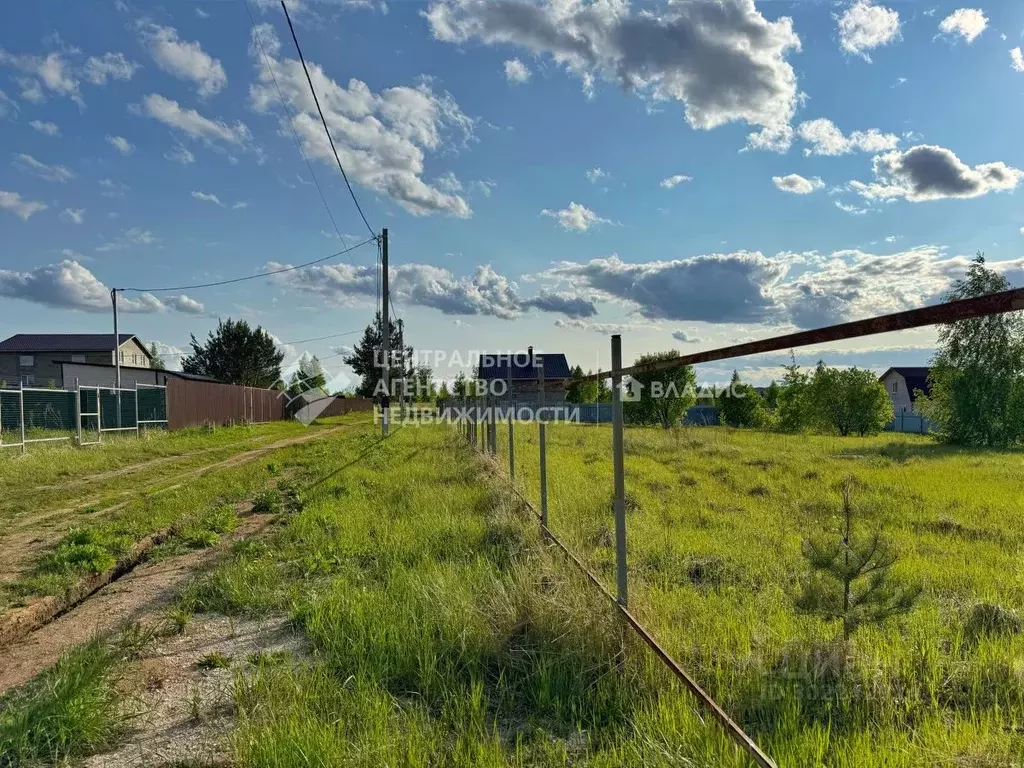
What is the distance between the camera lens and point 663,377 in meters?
31.3

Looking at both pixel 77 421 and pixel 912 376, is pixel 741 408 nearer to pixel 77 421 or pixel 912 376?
pixel 912 376

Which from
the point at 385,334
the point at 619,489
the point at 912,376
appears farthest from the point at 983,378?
the point at 912,376

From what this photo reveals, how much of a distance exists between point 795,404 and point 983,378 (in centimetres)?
1183

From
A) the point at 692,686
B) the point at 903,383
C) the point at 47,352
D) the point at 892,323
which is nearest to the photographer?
the point at 892,323

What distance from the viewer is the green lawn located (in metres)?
2.19

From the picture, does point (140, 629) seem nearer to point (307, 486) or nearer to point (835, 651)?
point (835, 651)

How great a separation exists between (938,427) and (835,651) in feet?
94.3

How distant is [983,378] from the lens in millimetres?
23547

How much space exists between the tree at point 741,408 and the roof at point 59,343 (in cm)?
4970

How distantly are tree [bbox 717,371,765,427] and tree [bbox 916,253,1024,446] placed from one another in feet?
53.8

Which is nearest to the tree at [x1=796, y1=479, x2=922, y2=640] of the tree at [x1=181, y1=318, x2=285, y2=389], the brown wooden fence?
the brown wooden fence

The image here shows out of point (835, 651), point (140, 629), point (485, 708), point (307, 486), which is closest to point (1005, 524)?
point (835, 651)

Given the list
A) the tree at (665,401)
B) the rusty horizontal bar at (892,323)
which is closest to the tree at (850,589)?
the rusty horizontal bar at (892,323)

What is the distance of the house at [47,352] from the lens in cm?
4928
